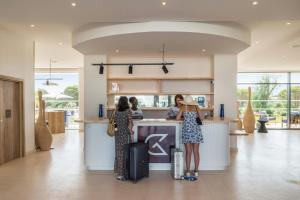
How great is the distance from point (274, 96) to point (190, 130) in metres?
10.1

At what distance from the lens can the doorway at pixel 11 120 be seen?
633 cm

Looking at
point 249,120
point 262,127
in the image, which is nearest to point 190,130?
point 249,120

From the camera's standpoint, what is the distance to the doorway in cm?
633

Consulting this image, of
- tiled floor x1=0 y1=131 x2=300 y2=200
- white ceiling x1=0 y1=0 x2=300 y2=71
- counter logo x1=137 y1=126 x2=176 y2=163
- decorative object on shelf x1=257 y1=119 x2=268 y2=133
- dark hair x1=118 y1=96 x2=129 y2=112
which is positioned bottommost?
tiled floor x1=0 y1=131 x2=300 y2=200

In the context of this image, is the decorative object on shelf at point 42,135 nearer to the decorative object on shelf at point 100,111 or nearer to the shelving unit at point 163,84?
the decorative object on shelf at point 100,111

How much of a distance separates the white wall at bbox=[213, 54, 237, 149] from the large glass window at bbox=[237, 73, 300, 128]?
6.22 metres

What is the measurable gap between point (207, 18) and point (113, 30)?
182 cm

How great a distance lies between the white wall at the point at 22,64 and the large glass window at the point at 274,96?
31.9 feet

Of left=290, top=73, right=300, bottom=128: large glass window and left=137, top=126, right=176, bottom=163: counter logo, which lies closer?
left=137, top=126, right=176, bottom=163: counter logo

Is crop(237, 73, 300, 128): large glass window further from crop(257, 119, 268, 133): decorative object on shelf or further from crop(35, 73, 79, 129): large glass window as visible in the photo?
crop(35, 73, 79, 129): large glass window

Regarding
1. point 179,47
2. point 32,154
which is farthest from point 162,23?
point 32,154

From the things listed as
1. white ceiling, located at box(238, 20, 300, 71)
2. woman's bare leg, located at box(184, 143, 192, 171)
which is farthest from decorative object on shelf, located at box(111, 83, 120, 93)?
white ceiling, located at box(238, 20, 300, 71)

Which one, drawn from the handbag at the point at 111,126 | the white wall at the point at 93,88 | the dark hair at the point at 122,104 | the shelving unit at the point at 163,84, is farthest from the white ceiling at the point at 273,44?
the white wall at the point at 93,88

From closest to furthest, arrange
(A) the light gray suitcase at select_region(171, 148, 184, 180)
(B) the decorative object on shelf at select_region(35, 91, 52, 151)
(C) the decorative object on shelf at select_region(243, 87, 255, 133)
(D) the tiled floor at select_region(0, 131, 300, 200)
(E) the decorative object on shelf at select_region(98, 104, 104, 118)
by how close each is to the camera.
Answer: (D) the tiled floor at select_region(0, 131, 300, 200)
(A) the light gray suitcase at select_region(171, 148, 184, 180)
(E) the decorative object on shelf at select_region(98, 104, 104, 118)
(B) the decorative object on shelf at select_region(35, 91, 52, 151)
(C) the decorative object on shelf at select_region(243, 87, 255, 133)
